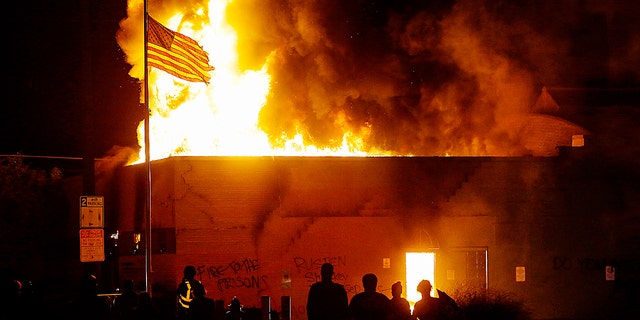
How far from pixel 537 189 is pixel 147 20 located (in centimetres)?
1082

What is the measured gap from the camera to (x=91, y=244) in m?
15.7

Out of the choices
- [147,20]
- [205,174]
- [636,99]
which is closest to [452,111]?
[636,99]

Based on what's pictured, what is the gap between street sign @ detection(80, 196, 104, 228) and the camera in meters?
15.9

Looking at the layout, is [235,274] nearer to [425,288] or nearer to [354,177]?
[354,177]

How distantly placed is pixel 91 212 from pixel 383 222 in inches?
304

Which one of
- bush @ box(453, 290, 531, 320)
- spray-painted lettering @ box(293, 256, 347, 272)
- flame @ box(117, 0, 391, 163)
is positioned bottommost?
bush @ box(453, 290, 531, 320)

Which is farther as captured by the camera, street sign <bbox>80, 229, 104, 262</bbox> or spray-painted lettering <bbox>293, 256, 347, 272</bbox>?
spray-painted lettering <bbox>293, 256, 347, 272</bbox>

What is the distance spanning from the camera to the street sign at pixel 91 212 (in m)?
15.9

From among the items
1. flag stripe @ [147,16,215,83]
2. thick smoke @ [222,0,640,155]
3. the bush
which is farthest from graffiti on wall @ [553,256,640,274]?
flag stripe @ [147,16,215,83]

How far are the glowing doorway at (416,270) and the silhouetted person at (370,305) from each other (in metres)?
10.9

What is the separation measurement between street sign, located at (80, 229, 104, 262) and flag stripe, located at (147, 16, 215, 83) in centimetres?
442

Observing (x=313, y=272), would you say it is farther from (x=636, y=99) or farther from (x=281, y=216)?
(x=636, y=99)

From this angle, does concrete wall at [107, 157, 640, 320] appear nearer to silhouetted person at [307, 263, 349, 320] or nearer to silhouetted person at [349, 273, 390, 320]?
silhouetted person at [307, 263, 349, 320]

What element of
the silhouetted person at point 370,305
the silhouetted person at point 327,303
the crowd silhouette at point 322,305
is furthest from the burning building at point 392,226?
the silhouetted person at point 370,305
